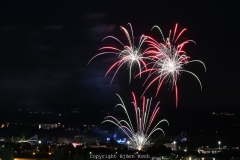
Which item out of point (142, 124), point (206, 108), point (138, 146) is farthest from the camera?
point (206, 108)

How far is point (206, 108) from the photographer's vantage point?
114062mm

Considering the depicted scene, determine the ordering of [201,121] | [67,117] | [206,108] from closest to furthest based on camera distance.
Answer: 1. [201,121]
2. [206,108]
3. [67,117]

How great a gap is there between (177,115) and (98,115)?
35418 millimetres

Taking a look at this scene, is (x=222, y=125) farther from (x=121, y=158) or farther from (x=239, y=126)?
(x=121, y=158)

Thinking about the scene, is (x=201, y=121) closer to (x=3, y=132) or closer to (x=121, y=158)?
(x=3, y=132)

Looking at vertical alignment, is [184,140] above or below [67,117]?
below

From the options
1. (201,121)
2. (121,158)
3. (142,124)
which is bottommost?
(121,158)

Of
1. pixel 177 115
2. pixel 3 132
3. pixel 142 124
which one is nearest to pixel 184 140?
pixel 142 124

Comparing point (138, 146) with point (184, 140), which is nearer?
point (138, 146)

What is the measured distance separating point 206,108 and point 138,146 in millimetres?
82633

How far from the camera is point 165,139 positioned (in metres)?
49.2

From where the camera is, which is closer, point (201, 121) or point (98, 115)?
point (201, 121)

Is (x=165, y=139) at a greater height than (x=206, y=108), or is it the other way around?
(x=206, y=108)

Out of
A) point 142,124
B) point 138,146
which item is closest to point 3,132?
point 138,146
